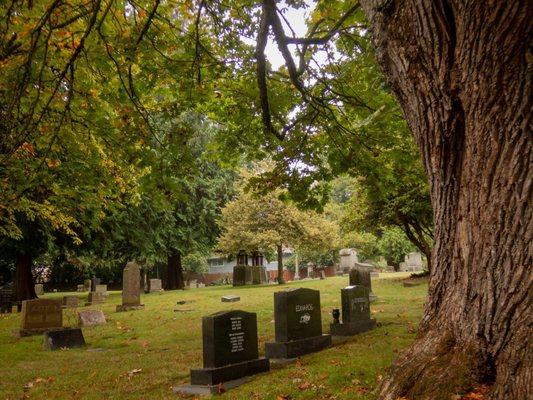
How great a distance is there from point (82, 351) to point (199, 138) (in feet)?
83.7

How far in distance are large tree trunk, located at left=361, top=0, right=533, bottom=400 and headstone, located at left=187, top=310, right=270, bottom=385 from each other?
428cm

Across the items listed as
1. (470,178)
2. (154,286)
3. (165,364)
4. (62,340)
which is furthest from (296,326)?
(154,286)

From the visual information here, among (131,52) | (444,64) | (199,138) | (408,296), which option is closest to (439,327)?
(444,64)

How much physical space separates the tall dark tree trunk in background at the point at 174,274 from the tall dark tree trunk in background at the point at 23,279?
13474mm

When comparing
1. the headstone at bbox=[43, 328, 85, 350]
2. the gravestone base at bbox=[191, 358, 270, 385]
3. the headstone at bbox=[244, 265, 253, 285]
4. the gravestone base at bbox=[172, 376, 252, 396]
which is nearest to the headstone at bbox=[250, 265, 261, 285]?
the headstone at bbox=[244, 265, 253, 285]

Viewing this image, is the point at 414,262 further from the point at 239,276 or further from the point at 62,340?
the point at 62,340

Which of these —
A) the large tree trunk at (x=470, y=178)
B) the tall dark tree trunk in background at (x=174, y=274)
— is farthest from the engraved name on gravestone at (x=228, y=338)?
the tall dark tree trunk in background at (x=174, y=274)

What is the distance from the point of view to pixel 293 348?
8820 mm

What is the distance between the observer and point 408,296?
683 inches

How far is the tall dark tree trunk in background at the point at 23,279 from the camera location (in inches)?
921

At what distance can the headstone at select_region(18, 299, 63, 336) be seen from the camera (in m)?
13.6

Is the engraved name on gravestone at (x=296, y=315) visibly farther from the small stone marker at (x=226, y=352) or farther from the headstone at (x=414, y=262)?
the headstone at (x=414, y=262)

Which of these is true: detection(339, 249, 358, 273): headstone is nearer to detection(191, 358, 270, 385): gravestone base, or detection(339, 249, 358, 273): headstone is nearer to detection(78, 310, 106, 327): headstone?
detection(78, 310, 106, 327): headstone

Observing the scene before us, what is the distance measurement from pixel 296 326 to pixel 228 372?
2.22 m
